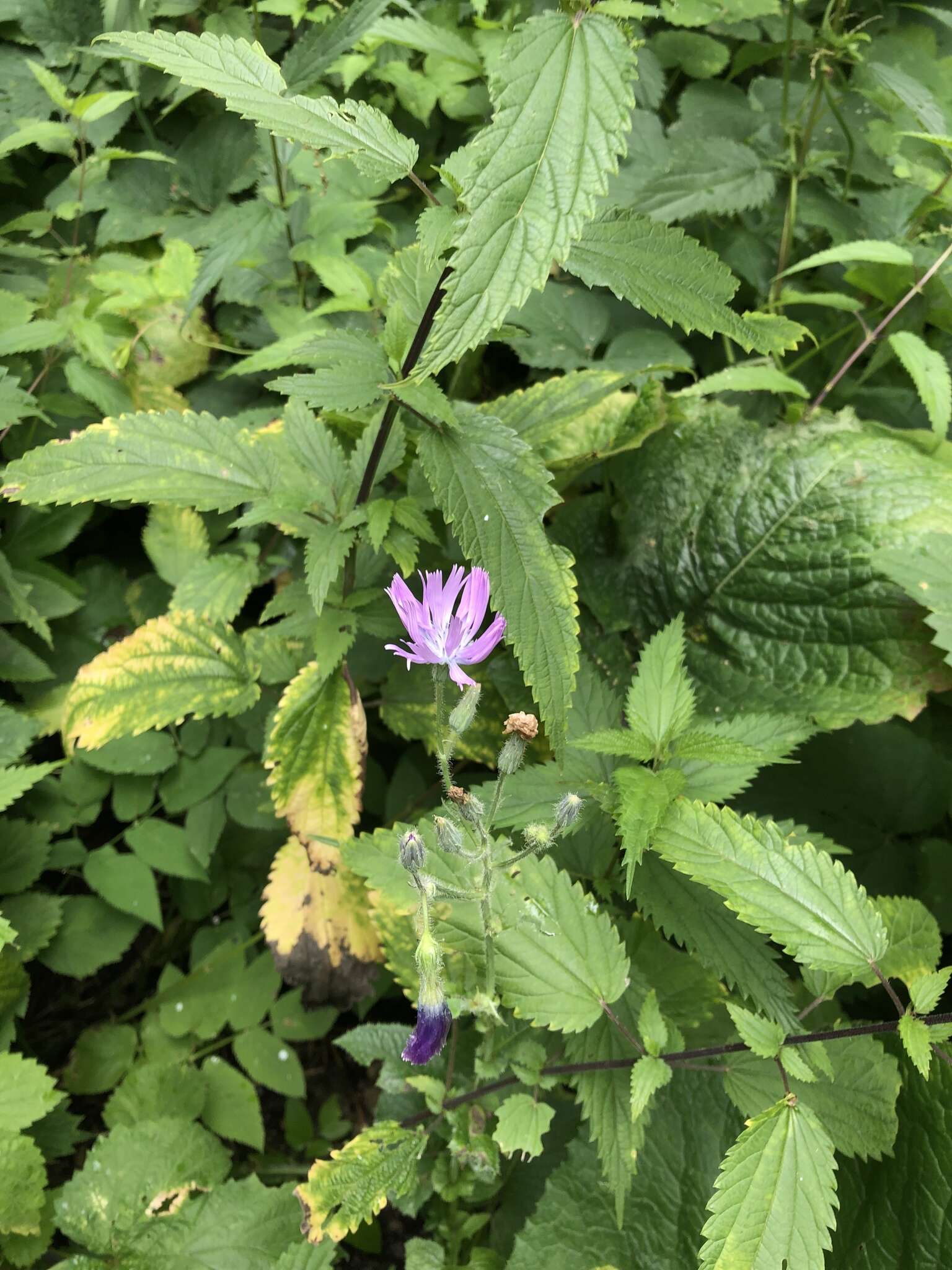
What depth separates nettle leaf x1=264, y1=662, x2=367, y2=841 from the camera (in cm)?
156

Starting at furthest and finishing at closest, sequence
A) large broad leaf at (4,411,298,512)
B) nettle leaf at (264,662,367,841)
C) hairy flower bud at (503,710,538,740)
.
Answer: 1. nettle leaf at (264,662,367,841)
2. large broad leaf at (4,411,298,512)
3. hairy flower bud at (503,710,538,740)

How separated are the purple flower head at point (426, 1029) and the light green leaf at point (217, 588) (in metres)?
1.01

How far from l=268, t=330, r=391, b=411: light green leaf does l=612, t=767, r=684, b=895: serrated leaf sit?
0.67m

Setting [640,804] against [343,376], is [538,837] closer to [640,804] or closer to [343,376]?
[640,804]

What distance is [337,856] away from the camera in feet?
5.28

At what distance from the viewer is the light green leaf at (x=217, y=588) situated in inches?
70.0

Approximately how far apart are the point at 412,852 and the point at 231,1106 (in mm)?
1277

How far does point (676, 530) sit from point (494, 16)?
1590 millimetres

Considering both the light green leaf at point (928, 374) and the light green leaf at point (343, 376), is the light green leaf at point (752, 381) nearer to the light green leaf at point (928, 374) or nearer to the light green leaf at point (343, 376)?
the light green leaf at point (928, 374)

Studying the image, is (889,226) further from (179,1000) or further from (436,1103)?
(179,1000)

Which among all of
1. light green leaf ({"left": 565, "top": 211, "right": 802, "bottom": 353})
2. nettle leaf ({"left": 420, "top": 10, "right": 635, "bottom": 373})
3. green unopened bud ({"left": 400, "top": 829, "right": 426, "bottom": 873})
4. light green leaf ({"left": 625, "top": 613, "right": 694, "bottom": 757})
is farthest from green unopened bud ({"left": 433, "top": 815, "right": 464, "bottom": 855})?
light green leaf ({"left": 565, "top": 211, "right": 802, "bottom": 353})

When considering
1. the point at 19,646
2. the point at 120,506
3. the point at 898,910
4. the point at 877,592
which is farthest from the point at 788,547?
the point at 19,646

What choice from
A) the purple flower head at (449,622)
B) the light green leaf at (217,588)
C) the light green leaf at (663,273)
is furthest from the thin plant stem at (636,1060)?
the light green leaf at (217,588)

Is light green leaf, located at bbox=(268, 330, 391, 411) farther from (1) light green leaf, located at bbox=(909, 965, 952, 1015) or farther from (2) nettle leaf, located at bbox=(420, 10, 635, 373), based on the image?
(1) light green leaf, located at bbox=(909, 965, 952, 1015)
